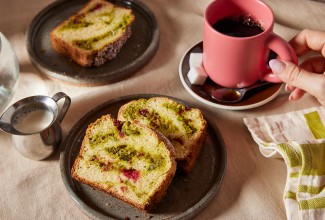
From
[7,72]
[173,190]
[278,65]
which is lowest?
[173,190]

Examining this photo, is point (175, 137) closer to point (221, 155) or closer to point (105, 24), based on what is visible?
point (221, 155)

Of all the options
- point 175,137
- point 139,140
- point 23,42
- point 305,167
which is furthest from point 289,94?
point 23,42

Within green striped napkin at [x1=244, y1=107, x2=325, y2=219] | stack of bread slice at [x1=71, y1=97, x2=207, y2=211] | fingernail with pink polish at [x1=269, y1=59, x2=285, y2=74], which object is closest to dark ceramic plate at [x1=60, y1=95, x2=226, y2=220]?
stack of bread slice at [x1=71, y1=97, x2=207, y2=211]

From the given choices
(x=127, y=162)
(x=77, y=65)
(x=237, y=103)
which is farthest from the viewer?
(x=77, y=65)

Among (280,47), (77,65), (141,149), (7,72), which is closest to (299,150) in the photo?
(280,47)

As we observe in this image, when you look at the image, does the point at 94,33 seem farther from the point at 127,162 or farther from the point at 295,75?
the point at 295,75

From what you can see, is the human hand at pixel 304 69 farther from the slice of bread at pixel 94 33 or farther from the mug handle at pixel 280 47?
the slice of bread at pixel 94 33
